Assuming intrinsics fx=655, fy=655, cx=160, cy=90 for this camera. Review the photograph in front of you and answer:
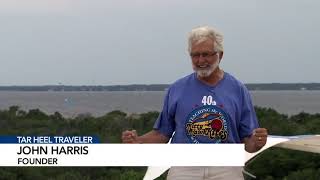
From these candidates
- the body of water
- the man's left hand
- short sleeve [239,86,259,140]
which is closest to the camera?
the man's left hand

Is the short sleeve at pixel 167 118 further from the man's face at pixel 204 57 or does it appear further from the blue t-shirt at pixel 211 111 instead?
the man's face at pixel 204 57

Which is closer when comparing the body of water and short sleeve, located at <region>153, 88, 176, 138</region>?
short sleeve, located at <region>153, 88, 176, 138</region>

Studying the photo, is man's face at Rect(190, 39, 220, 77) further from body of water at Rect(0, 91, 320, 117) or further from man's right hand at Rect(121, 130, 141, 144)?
body of water at Rect(0, 91, 320, 117)

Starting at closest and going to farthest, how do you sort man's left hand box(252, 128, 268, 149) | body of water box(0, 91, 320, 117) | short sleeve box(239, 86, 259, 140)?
1. man's left hand box(252, 128, 268, 149)
2. short sleeve box(239, 86, 259, 140)
3. body of water box(0, 91, 320, 117)

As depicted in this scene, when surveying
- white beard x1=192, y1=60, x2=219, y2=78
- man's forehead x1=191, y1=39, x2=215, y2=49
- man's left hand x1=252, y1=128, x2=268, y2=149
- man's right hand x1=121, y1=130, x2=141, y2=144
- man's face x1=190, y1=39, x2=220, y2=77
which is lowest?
man's right hand x1=121, y1=130, x2=141, y2=144

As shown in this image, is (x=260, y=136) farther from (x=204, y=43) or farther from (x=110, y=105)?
(x=110, y=105)

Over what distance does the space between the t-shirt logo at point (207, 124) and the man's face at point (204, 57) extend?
0.21 m

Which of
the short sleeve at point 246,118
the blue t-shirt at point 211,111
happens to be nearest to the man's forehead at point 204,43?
the blue t-shirt at point 211,111

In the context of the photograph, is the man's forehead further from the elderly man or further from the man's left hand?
the man's left hand

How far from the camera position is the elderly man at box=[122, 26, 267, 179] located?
150 inches

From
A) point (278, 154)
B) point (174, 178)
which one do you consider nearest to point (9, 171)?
point (278, 154)

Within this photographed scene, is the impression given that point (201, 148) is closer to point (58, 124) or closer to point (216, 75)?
point (216, 75)

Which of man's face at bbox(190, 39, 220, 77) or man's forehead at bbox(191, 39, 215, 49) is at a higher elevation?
man's forehead at bbox(191, 39, 215, 49)

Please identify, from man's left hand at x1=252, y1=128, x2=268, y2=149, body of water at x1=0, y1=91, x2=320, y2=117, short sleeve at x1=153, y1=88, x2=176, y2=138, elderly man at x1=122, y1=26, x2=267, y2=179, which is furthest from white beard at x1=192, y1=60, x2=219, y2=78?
body of water at x1=0, y1=91, x2=320, y2=117
